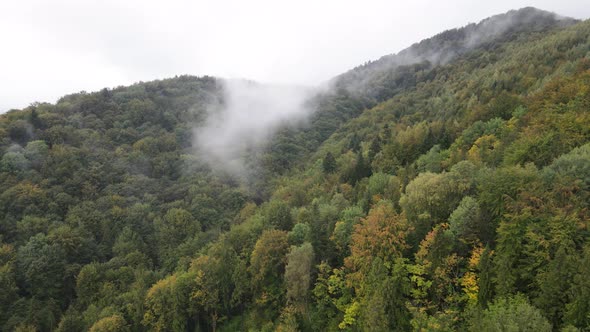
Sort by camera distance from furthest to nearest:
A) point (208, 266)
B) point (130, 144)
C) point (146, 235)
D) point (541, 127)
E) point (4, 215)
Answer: point (130, 144)
point (146, 235)
point (4, 215)
point (208, 266)
point (541, 127)

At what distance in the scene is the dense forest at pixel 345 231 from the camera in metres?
45.4

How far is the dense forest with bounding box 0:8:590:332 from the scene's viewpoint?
45375 millimetres

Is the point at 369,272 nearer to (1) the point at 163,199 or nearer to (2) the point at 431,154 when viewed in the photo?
(2) the point at 431,154

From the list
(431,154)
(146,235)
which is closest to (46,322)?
(146,235)

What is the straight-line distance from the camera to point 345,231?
219 ft

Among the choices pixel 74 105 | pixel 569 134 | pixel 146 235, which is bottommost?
pixel 146 235

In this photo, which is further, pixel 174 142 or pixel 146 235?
pixel 174 142

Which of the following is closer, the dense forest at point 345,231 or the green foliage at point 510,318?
the green foliage at point 510,318

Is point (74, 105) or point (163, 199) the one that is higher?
point (74, 105)

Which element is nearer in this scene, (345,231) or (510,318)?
(510,318)

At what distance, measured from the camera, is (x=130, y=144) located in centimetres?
18362

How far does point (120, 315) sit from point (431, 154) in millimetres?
71393

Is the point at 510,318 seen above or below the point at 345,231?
above

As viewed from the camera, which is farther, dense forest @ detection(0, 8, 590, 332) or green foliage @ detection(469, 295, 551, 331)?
dense forest @ detection(0, 8, 590, 332)
